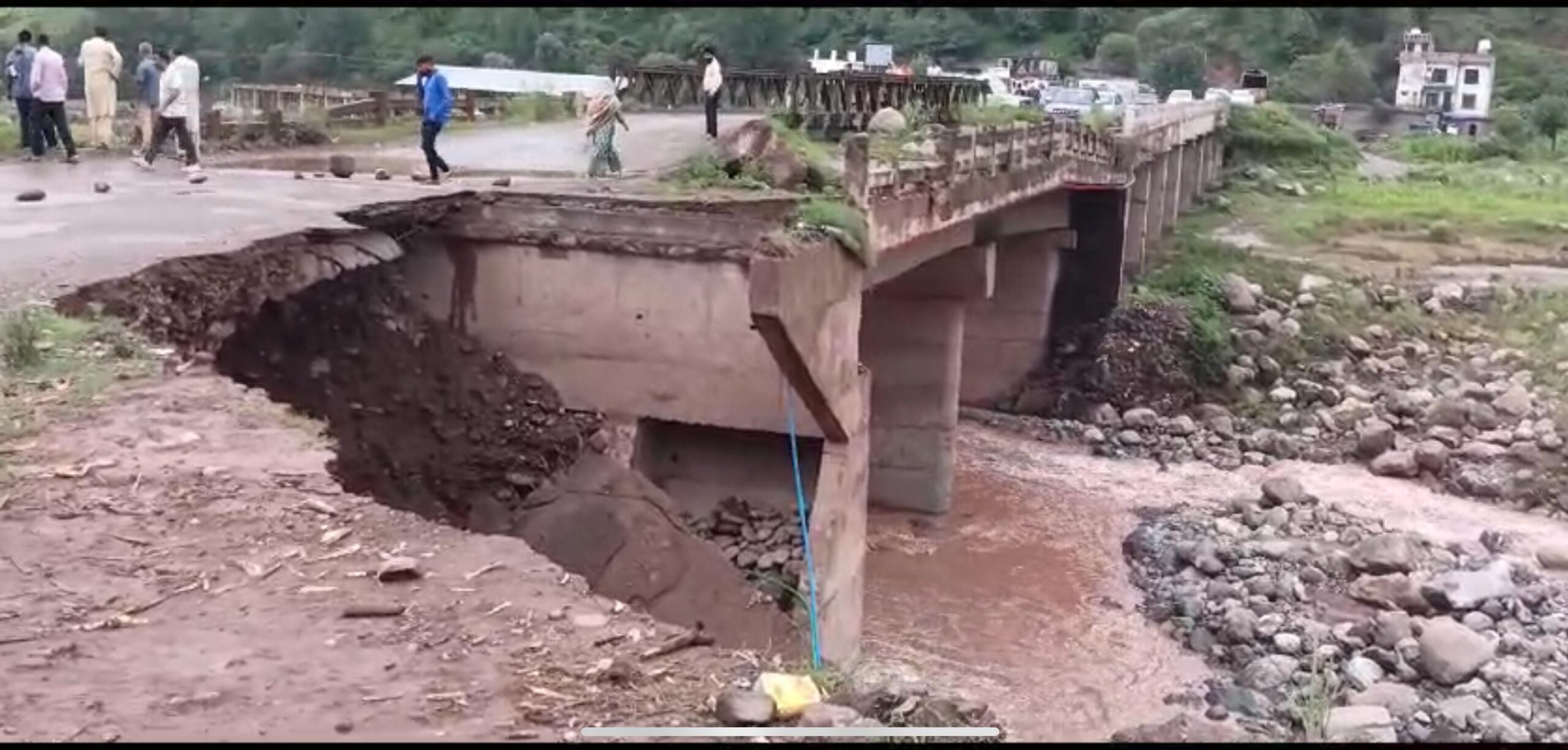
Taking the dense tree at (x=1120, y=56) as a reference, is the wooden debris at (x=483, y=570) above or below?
below

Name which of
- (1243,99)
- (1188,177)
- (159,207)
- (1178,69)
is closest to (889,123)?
(159,207)

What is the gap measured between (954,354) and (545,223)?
1103cm

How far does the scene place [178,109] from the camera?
812 inches

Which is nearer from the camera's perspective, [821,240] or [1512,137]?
[821,240]

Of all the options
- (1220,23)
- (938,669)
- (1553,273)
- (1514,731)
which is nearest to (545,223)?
(938,669)

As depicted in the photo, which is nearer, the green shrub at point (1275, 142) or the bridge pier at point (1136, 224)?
the bridge pier at point (1136, 224)

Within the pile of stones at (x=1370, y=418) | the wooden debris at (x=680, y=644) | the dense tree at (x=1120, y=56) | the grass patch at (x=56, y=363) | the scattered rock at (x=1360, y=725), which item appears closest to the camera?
the wooden debris at (x=680, y=644)

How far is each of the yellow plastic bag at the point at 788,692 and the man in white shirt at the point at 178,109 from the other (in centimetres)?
1491

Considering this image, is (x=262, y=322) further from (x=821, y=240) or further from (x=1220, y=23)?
(x=1220, y=23)

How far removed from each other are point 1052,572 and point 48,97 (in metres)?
15.2

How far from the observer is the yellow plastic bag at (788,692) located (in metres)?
7.00

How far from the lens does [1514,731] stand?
15617mm

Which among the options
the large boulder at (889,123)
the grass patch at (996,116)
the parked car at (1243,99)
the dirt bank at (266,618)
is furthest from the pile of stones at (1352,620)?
the parked car at (1243,99)

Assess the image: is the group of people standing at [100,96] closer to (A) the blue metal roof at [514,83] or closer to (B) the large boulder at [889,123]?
(B) the large boulder at [889,123]
